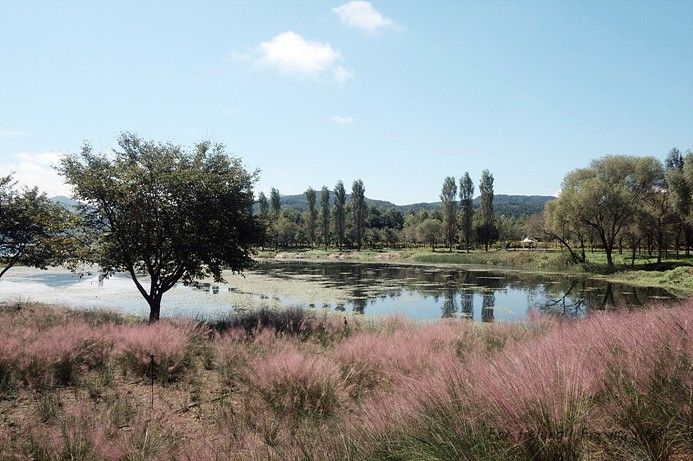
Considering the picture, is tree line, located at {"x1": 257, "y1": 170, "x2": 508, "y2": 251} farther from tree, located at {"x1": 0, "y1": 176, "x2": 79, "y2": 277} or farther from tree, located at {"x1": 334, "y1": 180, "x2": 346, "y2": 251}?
tree, located at {"x1": 0, "y1": 176, "x2": 79, "y2": 277}

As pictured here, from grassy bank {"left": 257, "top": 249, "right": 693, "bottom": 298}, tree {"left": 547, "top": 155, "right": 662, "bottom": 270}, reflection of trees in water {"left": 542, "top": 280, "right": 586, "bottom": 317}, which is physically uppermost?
tree {"left": 547, "top": 155, "right": 662, "bottom": 270}

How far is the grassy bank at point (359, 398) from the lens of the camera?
3.34 m

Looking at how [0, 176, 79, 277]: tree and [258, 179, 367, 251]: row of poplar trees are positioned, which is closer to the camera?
[0, 176, 79, 277]: tree

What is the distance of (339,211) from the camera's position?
108125mm

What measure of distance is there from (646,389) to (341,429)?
8.82ft

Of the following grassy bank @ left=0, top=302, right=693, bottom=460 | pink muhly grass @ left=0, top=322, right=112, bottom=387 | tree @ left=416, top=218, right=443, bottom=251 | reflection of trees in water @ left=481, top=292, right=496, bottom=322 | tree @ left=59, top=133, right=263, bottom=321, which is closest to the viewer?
grassy bank @ left=0, top=302, right=693, bottom=460

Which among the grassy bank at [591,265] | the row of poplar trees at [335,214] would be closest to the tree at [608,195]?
the grassy bank at [591,265]

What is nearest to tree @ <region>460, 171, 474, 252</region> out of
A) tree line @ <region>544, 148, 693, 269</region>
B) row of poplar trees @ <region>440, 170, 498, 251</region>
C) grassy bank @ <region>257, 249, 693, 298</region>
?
row of poplar trees @ <region>440, 170, 498, 251</region>

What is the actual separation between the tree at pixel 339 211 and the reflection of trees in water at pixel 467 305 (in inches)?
2980

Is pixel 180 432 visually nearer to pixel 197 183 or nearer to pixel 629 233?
pixel 197 183

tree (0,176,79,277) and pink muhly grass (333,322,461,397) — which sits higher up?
tree (0,176,79,277)

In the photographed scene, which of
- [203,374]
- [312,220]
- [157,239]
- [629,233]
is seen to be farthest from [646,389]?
[312,220]

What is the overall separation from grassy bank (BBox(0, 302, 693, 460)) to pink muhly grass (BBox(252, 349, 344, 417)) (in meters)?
0.02

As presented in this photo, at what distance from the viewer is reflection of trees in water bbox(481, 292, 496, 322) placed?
21672mm
